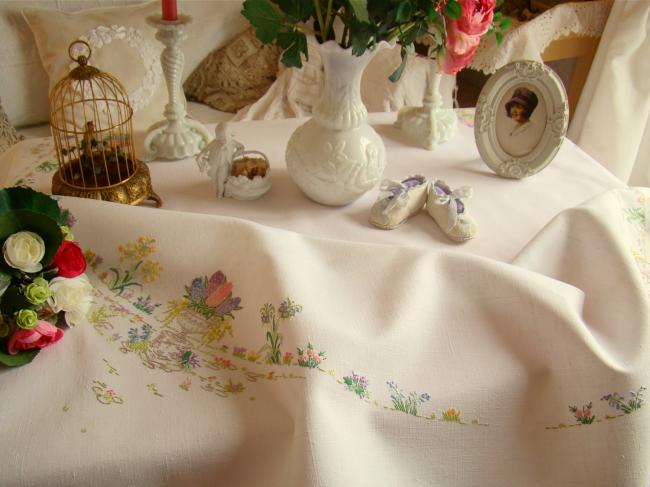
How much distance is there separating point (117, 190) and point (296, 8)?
1.42 ft

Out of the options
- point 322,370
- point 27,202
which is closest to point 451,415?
point 322,370

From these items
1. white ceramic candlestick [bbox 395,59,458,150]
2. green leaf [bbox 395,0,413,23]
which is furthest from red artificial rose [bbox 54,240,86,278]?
white ceramic candlestick [bbox 395,59,458,150]

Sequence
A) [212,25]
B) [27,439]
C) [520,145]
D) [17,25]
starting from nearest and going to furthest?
[27,439] < [520,145] < [17,25] < [212,25]

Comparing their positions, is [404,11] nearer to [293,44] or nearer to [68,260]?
[293,44]

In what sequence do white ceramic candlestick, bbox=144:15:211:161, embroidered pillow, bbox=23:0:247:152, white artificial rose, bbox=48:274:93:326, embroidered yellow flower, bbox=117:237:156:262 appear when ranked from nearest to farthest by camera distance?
white artificial rose, bbox=48:274:93:326 < embroidered yellow flower, bbox=117:237:156:262 < white ceramic candlestick, bbox=144:15:211:161 < embroidered pillow, bbox=23:0:247:152

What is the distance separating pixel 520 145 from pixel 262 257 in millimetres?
642

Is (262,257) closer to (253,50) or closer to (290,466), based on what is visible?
(290,466)

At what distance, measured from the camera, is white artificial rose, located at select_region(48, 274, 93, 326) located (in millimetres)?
859

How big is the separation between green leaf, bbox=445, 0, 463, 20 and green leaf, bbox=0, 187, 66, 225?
67cm

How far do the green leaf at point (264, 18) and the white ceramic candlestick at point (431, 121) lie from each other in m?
0.50

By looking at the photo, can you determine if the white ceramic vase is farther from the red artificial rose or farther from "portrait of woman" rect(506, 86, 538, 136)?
the red artificial rose

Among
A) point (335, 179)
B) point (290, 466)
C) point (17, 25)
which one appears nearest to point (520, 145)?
point (335, 179)

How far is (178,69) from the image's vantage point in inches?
52.1

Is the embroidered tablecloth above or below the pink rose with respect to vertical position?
below
